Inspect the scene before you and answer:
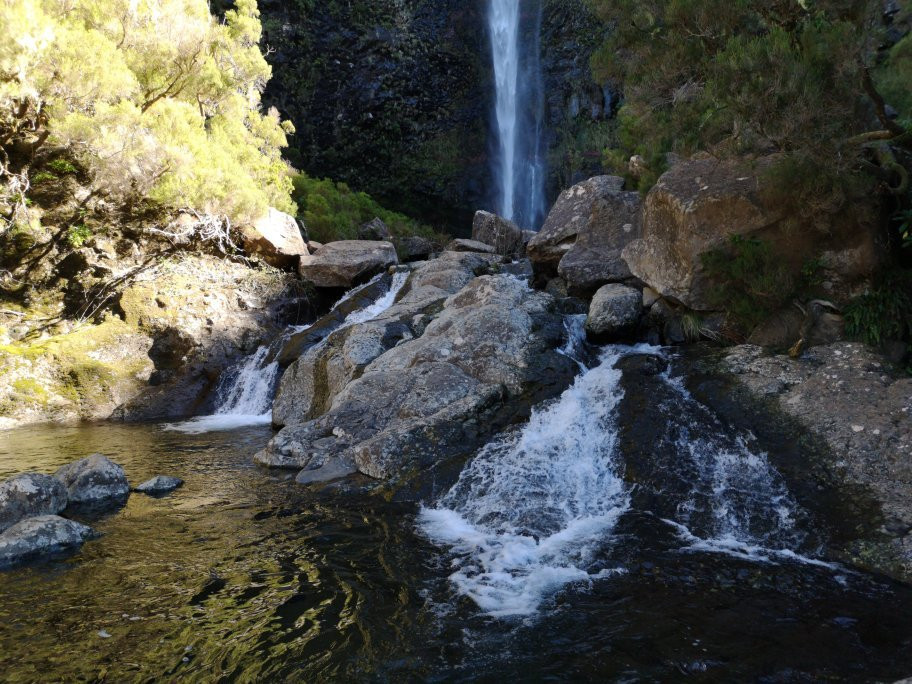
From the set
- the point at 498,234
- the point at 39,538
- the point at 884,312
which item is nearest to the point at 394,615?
the point at 39,538

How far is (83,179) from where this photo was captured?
1489 centimetres

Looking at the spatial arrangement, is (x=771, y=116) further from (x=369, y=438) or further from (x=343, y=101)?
(x=343, y=101)

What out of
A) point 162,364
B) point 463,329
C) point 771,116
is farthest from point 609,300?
point 162,364

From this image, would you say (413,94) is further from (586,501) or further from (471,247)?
(586,501)

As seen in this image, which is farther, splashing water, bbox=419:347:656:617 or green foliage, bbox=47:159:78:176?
green foliage, bbox=47:159:78:176

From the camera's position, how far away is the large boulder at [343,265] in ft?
56.9

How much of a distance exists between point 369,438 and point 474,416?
160 centimetres

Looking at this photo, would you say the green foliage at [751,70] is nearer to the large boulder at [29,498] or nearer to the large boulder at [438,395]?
the large boulder at [438,395]

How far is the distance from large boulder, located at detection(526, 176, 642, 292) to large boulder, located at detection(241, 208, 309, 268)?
8.03m

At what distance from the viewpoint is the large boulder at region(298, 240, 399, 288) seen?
17344 millimetres

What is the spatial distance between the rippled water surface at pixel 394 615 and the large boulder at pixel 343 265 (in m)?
11.5

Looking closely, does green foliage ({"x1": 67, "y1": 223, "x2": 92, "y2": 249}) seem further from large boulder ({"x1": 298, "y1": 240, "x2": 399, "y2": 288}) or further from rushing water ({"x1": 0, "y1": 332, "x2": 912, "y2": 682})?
rushing water ({"x1": 0, "y1": 332, "x2": 912, "y2": 682})

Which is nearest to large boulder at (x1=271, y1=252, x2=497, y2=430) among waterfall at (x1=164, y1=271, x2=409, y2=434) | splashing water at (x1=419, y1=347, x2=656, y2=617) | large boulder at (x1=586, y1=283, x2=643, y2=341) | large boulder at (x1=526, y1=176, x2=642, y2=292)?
waterfall at (x1=164, y1=271, x2=409, y2=434)

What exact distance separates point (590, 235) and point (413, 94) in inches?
834
